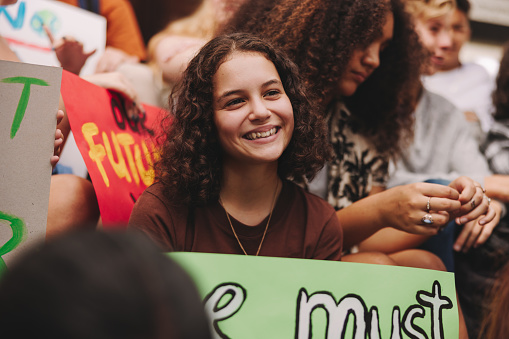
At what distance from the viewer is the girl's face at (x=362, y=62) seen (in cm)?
167

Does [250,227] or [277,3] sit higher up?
[277,3]

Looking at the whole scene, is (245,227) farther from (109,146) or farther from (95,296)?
(95,296)

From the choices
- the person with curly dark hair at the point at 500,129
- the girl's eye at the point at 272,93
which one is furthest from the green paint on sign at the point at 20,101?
the person with curly dark hair at the point at 500,129

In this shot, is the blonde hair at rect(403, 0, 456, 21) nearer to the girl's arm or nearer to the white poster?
the girl's arm

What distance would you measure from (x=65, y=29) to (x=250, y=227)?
44.8 inches

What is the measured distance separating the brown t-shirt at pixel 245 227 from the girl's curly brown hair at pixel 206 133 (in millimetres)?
39

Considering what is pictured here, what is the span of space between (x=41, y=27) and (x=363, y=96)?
1.18m

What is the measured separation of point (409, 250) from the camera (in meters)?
1.57

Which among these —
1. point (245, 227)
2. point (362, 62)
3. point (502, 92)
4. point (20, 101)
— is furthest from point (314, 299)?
point (502, 92)

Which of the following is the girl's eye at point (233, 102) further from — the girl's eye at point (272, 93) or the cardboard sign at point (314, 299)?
the cardboard sign at point (314, 299)

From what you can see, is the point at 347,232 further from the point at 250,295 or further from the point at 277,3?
the point at 277,3

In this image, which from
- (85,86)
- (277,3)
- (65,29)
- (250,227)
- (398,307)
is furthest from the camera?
(65,29)

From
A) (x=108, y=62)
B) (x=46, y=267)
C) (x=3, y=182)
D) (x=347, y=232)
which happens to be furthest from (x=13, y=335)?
(x=108, y=62)

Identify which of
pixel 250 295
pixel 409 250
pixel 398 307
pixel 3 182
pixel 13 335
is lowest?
pixel 409 250
